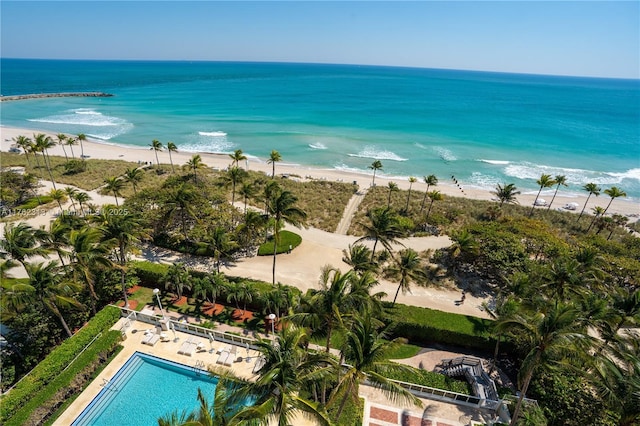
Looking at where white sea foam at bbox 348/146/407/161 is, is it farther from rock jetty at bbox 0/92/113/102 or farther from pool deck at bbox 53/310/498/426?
rock jetty at bbox 0/92/113/102

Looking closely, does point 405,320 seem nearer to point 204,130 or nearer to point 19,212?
point 19,212

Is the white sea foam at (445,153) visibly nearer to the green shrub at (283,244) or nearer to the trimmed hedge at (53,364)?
the green shrub at (283,244)

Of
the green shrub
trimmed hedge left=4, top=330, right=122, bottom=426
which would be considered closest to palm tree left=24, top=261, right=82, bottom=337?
trimmed hedge left=4, top=330, right=122, bottom=426

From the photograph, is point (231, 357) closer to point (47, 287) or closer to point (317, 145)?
point (47, 287)

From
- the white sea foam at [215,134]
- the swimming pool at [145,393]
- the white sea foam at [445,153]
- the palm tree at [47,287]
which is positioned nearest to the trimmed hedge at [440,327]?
the swimming pool at [145,393]

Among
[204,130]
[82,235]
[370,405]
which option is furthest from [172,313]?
[204,130]

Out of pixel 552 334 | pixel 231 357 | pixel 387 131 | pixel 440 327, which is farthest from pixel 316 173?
pixel 552 334
